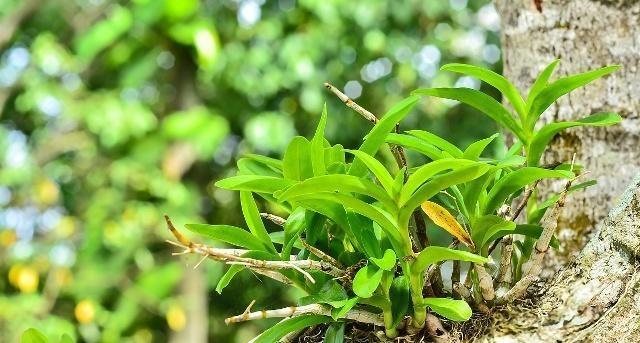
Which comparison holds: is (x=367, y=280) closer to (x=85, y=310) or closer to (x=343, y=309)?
(x=343, y=309)

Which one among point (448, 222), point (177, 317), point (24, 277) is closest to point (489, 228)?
point (448, 222)

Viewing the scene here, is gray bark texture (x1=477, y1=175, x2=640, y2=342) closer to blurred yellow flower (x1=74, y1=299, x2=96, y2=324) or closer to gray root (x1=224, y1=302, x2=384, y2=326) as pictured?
gray root (x1=224, y1=302, x2=384, y2=326)

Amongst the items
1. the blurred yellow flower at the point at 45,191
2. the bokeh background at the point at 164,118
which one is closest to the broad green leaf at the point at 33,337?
the bokeh background at the point at 164,118

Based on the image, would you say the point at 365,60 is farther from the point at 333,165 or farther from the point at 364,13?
the point at 333,165

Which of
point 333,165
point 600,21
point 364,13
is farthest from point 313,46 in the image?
point 333,165

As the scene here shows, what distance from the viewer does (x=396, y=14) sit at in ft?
9.02

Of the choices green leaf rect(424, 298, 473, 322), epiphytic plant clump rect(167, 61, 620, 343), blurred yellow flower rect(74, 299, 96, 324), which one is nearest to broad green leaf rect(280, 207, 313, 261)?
epiphytic plant clump rect(167, 61, 620, 343)

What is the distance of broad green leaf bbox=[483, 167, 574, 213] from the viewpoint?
0.56 m

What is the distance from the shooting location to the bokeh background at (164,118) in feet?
8.79

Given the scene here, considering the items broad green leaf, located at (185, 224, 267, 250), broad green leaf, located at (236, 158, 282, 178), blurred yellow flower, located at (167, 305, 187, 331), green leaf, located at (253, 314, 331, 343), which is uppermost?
broad green leaf, located at (236, 158, 282, 178)

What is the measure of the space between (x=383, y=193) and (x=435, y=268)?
10 cm

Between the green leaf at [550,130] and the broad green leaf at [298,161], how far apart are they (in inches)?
7.6

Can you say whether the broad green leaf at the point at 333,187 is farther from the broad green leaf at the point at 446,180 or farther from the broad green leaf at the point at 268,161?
the broad green leaf at the point at 268,161

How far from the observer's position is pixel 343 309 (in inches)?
21.3
